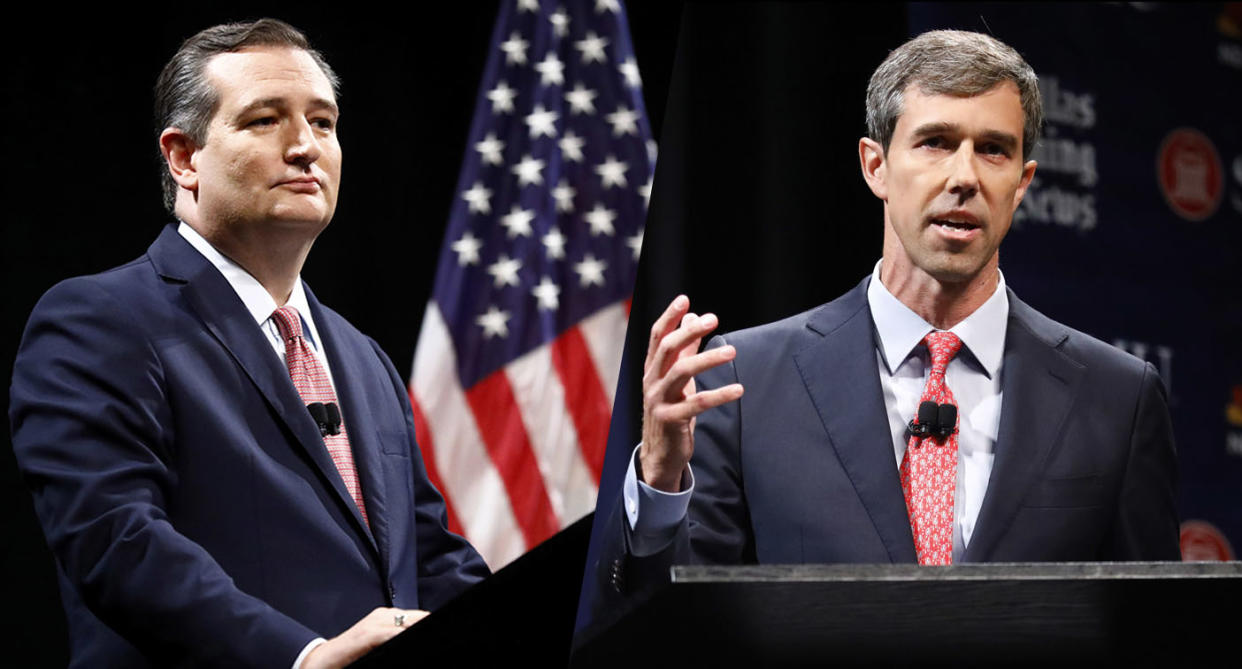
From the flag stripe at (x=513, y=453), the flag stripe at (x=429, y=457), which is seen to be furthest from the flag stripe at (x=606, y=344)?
the flag stripe at (x=429, y=457)

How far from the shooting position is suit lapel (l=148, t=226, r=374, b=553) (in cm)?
183

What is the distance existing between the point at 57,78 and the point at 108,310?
37.2 inches

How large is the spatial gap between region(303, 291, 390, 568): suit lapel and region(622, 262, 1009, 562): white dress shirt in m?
0.31

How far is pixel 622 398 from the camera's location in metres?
2.36

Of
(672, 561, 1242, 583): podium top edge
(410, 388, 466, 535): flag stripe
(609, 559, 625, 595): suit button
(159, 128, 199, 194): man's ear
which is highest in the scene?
(159, 128, 199, 194): man's ear

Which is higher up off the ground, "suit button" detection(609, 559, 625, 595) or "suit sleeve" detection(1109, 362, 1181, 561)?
"suit sleeve" detection(1109, 362, 1181, 561)

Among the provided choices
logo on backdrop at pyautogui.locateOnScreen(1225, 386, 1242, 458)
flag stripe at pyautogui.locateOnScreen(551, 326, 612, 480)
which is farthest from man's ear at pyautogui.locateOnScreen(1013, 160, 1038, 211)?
logo on backdrop at pyautogui.locateOnScreen(1225, 386, 1242, 458)

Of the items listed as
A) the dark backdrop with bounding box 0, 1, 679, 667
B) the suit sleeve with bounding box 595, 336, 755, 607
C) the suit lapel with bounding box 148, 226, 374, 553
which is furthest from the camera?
the dark backdrop with bounding box 0, 1, 679, 667

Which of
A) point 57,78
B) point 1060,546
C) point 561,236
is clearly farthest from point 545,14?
point 1060,546

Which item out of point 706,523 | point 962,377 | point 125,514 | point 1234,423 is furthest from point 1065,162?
point 125,514

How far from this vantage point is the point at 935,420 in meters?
2.05

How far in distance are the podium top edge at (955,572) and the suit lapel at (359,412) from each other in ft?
1.94

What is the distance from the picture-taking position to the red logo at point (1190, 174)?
3969 mm

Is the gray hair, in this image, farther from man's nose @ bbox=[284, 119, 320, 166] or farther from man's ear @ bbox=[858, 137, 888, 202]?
man's nose @ bbox=[284, 119, 320, 166]
